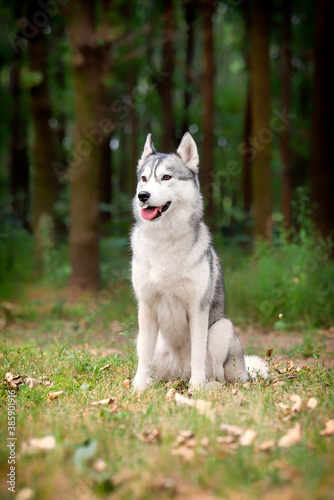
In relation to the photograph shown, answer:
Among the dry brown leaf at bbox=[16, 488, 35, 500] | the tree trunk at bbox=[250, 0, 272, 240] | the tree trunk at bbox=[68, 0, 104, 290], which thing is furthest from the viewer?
the tree trunk at bbox=[250, 0, 272, 240]

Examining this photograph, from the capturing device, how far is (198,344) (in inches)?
172

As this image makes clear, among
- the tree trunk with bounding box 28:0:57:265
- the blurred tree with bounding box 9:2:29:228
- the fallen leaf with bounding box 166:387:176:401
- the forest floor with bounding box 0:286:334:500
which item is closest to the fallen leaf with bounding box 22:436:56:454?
the forest floor with bounding box 0:286:334:500

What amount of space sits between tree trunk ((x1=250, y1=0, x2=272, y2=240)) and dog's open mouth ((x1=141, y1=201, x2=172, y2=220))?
7.71 m

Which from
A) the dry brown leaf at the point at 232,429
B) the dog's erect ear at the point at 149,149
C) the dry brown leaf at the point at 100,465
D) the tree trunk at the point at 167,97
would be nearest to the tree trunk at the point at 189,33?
the tree trunk at the point at 167,97

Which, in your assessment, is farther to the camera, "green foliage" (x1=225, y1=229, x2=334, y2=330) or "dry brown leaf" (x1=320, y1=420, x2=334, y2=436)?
"green foliage" (x1=225, y1=229, x2=334, y2=330)

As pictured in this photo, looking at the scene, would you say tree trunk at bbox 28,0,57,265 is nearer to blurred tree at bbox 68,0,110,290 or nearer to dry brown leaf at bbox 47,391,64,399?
blurred tree at bbox 68,0,110,290

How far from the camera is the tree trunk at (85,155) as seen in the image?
9.62 metres

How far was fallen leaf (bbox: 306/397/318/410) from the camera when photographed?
349 centimetres

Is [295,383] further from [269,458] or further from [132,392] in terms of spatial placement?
[269,458]

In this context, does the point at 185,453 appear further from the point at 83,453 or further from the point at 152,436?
the point at 83,453

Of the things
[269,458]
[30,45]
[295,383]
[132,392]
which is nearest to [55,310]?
[132,392]

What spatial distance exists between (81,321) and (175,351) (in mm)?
3771

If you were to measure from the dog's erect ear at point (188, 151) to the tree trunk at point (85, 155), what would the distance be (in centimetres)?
528

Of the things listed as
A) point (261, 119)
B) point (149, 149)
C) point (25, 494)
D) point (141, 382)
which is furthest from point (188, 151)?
point (261, 119)
